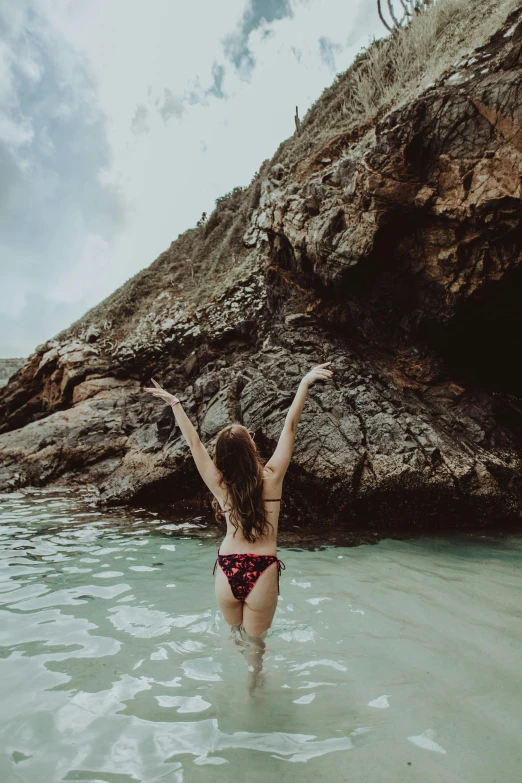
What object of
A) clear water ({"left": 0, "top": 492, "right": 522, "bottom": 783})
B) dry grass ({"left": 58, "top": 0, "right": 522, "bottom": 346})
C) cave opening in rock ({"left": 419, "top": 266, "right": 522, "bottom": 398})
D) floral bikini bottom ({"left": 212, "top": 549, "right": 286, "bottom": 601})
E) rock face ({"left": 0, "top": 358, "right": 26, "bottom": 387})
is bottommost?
clear water ({"left": 0, "top": 492, "right": 522, "bottom": 783})

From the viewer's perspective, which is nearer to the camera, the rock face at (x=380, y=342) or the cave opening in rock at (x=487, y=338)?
the rock face at (x=380, y=342)

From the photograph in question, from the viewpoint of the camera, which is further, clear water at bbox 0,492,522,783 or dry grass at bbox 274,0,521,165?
dry grass at bbox 274,0,521,165

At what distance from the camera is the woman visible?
10.2 ft

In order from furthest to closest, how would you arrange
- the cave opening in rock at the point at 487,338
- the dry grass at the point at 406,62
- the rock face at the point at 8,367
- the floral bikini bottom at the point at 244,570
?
1. the rock face at the point at 8,367
2. the dry grass at the point at 406,62
3. the cave opening in rock at the point at 487,338
4. the floral bikini bottom at the point at 244,570

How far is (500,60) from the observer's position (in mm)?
6789

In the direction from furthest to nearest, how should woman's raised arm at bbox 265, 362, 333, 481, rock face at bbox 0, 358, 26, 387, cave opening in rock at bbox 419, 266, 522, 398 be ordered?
rock face at bbox 0, 358, 26, 387 < cave opening in rock at bbox 419, 266, 522, 398 < woman's raised arm at bbox 265, 362, 333, 481

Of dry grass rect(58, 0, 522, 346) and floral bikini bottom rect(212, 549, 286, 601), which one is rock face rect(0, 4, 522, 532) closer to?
dry grass rect(58, 0, 522, 346)

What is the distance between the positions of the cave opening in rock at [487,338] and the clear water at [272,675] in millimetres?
3978

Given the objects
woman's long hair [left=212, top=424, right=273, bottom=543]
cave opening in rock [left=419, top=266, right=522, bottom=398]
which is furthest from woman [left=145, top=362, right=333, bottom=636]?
cave opening in rock [left=419, top=266, right=522, bottom=398]

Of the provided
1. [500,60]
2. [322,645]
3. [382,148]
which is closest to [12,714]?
[322,645]

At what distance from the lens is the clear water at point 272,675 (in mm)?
2336

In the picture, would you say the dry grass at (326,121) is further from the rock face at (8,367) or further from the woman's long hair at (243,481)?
the rock face at (8,367)

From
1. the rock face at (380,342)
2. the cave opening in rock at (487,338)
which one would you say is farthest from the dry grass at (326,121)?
the cave opening in rock at (487,338)

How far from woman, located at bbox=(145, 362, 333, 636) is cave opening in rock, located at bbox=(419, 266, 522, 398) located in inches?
233
